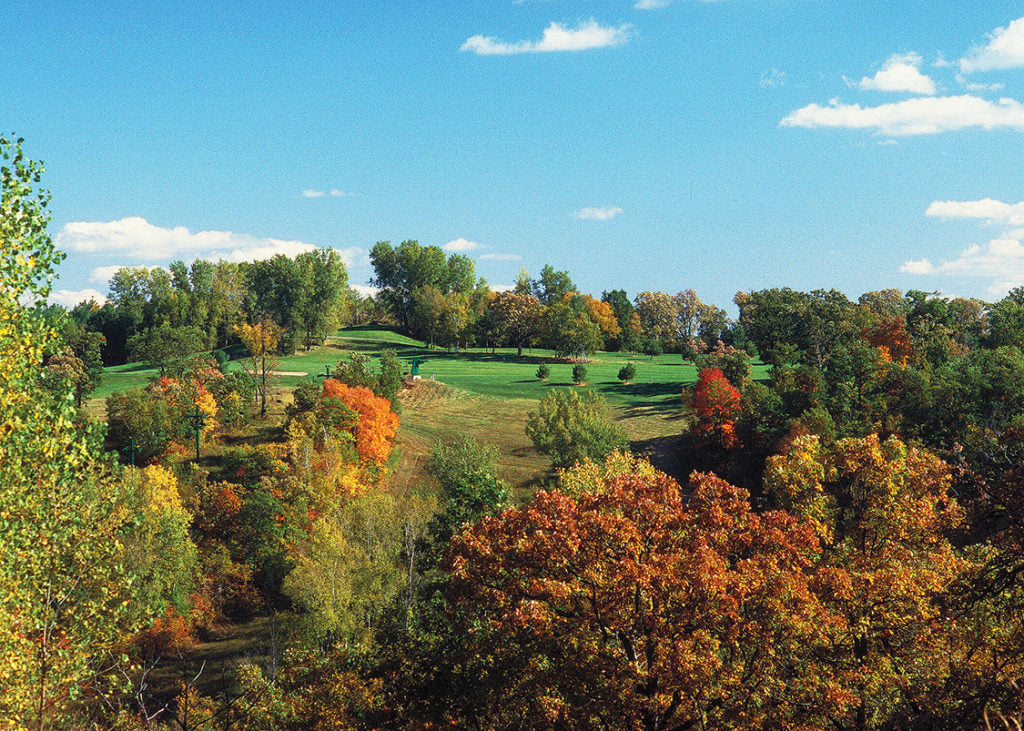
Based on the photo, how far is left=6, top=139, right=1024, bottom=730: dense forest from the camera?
47.0 ft

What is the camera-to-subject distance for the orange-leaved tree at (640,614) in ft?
52.0

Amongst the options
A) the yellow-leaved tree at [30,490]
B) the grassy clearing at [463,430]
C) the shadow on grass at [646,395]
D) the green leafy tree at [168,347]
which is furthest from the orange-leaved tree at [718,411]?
the yellow-leaved tree at [30,490]

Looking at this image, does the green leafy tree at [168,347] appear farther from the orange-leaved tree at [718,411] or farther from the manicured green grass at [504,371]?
the orange-leaved tree at [718,411]

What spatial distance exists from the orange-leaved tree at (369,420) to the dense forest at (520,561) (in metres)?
0.19

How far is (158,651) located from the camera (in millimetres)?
47531

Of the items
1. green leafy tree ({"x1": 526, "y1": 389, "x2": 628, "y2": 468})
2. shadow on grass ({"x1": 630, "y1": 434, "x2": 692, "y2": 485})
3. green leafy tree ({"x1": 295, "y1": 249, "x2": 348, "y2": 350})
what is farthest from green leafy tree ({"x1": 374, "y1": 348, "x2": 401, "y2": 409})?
green leafy tree ({"x1": 295, "y1": 249, "x2": 348, "y2": 350})

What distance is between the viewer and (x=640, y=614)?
1623cm

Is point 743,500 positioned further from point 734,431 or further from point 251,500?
point 734,431

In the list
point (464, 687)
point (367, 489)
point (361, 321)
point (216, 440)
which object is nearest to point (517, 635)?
point (464, 687)

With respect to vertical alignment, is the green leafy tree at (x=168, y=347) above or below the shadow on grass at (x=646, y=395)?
above

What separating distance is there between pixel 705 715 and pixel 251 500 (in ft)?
144

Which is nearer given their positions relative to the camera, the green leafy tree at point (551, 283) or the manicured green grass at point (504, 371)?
the manicured green grass at point (504, 371)

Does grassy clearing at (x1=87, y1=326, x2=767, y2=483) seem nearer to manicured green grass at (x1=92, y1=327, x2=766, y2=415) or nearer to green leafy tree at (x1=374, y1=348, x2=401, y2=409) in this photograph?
manicured green grass at (x1=92, y1=327, x2=766, y2=415)

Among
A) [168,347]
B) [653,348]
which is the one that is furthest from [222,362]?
[653,348]
